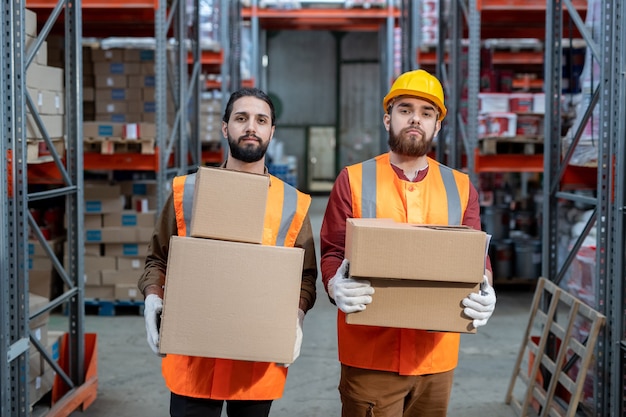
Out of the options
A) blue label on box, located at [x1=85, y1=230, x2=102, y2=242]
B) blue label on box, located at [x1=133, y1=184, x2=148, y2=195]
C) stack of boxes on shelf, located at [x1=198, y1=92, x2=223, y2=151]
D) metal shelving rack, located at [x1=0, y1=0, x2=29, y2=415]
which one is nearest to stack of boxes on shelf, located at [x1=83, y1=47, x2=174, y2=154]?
blue label on box, located at [x1=133, y1=184, x2=148, y2=195]

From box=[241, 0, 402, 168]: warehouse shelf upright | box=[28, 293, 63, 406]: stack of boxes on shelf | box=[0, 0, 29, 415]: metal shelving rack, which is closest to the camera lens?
box=[0, 0, 29, 415]: metal shelving rack

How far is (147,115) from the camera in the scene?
27.8ft

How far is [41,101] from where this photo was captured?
529 centimetres

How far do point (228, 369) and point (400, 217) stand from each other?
0.92 m

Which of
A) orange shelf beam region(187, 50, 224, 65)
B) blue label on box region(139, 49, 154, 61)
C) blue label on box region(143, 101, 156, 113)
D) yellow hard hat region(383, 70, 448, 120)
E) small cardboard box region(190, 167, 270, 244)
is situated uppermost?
orange shelf beam region(187, 50, 224, 65)

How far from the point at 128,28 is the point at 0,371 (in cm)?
623

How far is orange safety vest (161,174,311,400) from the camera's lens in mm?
3016

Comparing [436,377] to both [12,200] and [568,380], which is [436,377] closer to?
[568,380]

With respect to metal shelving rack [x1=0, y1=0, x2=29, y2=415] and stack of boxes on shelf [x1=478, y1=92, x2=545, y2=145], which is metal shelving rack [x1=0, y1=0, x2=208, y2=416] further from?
stack of boxes on shelf [x1=478, y1=92, x2=545, y2=145]

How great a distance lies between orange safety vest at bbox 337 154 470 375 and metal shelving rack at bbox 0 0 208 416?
1887 mm

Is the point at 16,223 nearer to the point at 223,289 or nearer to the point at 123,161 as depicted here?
the point at 223,289

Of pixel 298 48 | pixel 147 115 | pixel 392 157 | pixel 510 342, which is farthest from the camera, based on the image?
pixel 298 48


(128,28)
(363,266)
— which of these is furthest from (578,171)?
(128,28)

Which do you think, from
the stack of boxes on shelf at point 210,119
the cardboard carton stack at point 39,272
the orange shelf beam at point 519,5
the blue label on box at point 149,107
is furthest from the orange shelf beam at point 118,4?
the orange shelf beam at point 519,5
